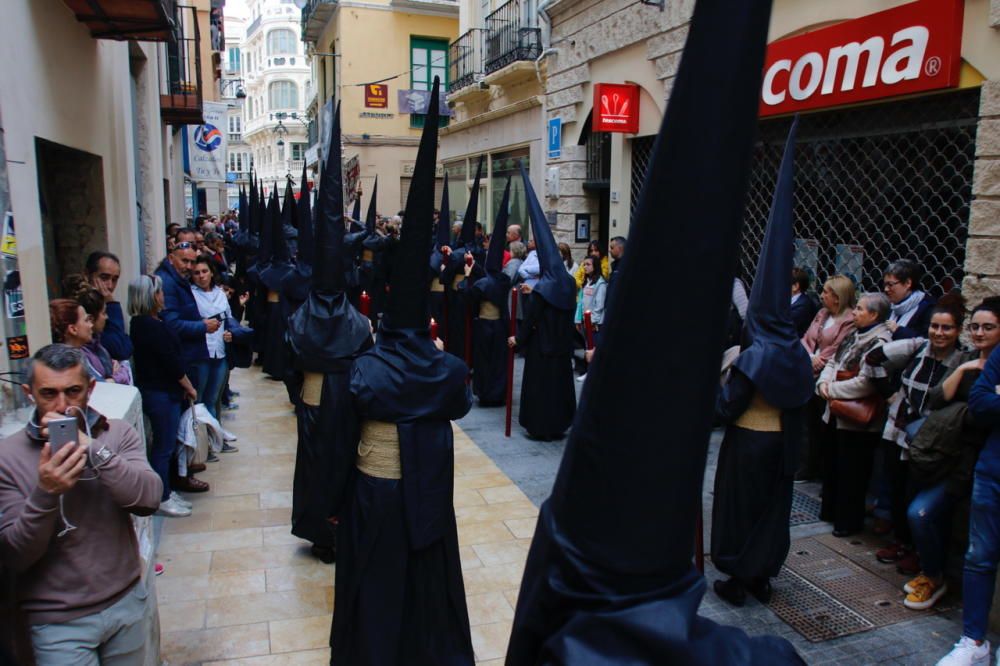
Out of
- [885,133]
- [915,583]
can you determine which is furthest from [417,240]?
[885,133]

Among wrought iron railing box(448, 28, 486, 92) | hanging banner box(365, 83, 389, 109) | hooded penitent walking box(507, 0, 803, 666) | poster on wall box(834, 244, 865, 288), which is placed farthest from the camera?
hanging banner box(365, 83, 389, 109)

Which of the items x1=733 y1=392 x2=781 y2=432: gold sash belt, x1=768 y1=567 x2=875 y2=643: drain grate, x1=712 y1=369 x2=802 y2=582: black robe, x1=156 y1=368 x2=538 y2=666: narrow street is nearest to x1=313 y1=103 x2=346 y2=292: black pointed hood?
x1=156 y1=368 x2=538 y2=666: narrow street

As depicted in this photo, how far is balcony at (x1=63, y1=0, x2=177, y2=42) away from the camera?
6.44 meters

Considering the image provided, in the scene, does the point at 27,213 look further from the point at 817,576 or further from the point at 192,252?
the point at 817,576

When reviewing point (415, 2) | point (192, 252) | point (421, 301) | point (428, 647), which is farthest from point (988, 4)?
point (415, 2)

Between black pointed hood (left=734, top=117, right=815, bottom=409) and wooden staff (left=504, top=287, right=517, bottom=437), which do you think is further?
wooden staff (left=504, top=287, right=517, bottom=437)

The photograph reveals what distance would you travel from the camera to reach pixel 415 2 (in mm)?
29188

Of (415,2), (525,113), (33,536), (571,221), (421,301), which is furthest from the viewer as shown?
(415,2)

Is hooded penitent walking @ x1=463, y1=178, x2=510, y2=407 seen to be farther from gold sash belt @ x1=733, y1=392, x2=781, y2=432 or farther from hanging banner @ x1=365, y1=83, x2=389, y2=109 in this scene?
hanging banner @ x1=365, y1=83, x2=389, y2=109

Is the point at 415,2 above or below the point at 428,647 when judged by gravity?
above

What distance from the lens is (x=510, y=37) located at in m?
17.2

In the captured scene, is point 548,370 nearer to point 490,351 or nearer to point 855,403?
point 490,351

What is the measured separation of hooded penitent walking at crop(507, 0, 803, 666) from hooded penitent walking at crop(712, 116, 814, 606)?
3647mm

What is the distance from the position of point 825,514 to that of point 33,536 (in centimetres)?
565
